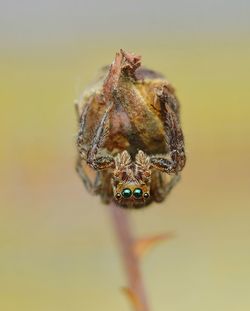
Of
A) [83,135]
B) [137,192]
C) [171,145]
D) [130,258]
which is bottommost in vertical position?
[130,258]

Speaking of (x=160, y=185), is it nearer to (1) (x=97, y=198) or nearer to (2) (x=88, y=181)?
(2) (x=88, y=181)

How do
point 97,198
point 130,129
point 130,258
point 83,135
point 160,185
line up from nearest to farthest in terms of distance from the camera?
point 130,129
point 83,135
point 160,185
point 130,258
point 97,198

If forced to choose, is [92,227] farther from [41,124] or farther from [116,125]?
[116,125]

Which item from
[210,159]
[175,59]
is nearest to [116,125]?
[210,159]

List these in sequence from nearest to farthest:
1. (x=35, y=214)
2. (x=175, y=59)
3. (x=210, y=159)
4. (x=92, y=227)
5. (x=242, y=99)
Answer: (x=35, y=214), (x=92, y=227), (x=210, y=159), (x=242, y=99), (x=175, y=59)

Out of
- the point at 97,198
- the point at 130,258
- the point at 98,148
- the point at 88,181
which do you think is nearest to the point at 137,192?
the point at 98,148

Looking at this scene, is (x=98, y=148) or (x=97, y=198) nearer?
(x=98, y=148)

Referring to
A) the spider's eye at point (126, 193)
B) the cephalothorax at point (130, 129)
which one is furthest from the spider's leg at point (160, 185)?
the spider's eye at point (126, 193)
